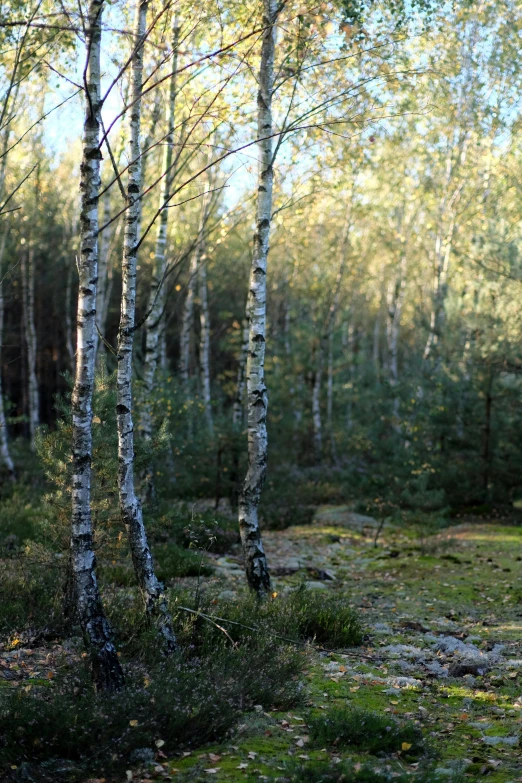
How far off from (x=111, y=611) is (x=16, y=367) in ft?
77.0

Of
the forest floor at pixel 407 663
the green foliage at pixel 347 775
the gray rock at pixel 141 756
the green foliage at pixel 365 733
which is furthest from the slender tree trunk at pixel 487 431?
the gray rock at pixel 141 756

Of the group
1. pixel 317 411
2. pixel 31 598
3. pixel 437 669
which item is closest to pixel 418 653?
pixel 437 669

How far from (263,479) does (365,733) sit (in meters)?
4.04

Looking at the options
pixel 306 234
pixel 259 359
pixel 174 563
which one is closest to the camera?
pixel 259 359

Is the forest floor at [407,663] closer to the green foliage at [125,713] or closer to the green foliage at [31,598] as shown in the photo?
the green foliage at [125,713]

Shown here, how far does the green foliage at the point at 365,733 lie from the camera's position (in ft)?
15.8

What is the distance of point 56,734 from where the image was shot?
436cm

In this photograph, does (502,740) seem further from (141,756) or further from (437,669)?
(141,756)

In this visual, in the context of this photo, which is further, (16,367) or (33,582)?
(16,367)

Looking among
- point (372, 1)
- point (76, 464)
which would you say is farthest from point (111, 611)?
point (372, 1)

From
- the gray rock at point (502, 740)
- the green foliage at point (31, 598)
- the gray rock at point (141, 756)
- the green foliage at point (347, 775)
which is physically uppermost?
the green foliage at point (31, 598)

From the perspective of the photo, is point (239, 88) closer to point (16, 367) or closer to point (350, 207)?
point (350, 207)

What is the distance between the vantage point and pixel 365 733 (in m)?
4.89

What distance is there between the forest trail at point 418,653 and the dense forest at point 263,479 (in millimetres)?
35
